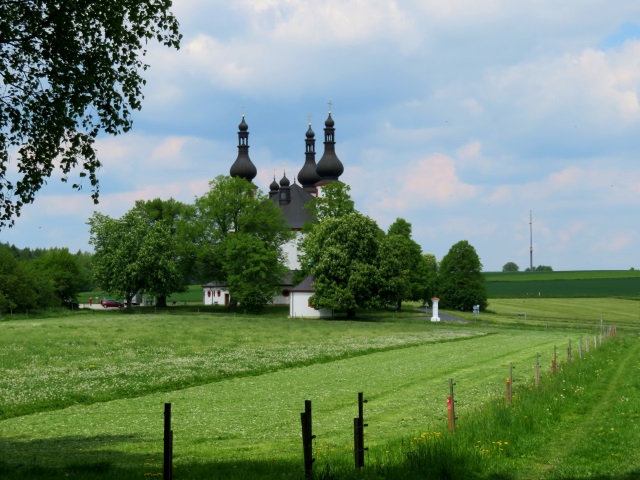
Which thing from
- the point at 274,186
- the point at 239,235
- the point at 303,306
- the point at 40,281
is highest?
the point at 274,186

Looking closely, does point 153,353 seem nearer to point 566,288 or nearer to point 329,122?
point 329,122

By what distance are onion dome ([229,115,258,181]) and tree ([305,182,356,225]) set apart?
24424 mm

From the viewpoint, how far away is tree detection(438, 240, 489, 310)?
114188mm

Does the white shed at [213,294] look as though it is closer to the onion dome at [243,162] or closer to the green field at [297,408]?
the onion dome at [243,162]

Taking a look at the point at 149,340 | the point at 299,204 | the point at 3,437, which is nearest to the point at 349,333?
the point at 149,340

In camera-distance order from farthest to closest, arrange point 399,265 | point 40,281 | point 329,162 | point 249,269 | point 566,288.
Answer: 1. point 566,288
2. point 329,162
3. point 40,281
4. point 249,269
5. point 399,265

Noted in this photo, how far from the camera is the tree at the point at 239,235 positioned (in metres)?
100

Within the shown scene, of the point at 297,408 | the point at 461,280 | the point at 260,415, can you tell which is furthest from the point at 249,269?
the point at 260,415

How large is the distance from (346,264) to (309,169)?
51.4 meters

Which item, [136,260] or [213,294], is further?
[213,294]

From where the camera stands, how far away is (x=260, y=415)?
76.3 ft

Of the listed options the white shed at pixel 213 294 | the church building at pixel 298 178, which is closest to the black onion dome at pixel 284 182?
the church building at pixel 298 178

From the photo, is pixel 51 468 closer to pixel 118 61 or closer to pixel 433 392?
pixel 118 61

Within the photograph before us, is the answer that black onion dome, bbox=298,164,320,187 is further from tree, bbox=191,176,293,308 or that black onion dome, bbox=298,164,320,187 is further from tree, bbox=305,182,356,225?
tree, bbox=191,176,293,308
